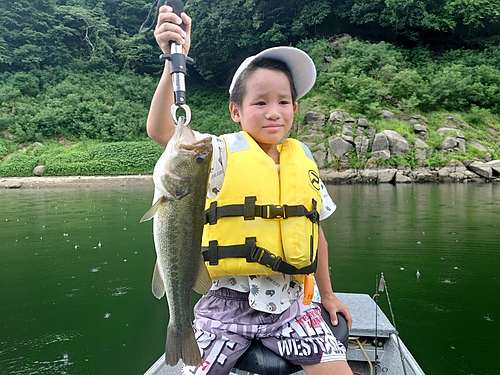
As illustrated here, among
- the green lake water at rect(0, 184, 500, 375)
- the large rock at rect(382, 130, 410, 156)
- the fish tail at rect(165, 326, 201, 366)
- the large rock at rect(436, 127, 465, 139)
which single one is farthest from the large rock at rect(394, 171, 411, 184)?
the fish tail at rect(165, 326, 201, 366)

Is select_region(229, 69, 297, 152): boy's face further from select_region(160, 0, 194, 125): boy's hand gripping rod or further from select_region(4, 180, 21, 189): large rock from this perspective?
select_region(4, 180, 21, 189): large rock

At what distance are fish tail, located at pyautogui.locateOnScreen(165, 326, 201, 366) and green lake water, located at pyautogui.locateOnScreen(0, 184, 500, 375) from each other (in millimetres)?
2612

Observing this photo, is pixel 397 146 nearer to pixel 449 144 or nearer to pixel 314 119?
pixel 449 144

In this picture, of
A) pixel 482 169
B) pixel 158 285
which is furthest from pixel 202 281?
pixel 482 169

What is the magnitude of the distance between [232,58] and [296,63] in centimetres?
3322

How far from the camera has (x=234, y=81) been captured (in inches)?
84.0

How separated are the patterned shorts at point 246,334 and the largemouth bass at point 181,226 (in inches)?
4.9

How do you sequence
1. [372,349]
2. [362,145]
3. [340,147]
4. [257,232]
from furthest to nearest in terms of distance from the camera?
[340,147] → [362,145] → [372,349] → [257,232]

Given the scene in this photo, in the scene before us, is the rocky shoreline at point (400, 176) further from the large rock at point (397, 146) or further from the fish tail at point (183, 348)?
the fish tail at point (183, 348)

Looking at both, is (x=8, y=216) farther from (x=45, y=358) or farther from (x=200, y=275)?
(x=200, y=275)

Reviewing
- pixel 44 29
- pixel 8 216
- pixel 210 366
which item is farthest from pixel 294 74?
pixel 44 29

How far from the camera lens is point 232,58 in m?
33.7

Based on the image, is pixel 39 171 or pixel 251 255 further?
pixel 39 171

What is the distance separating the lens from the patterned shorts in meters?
1.72
